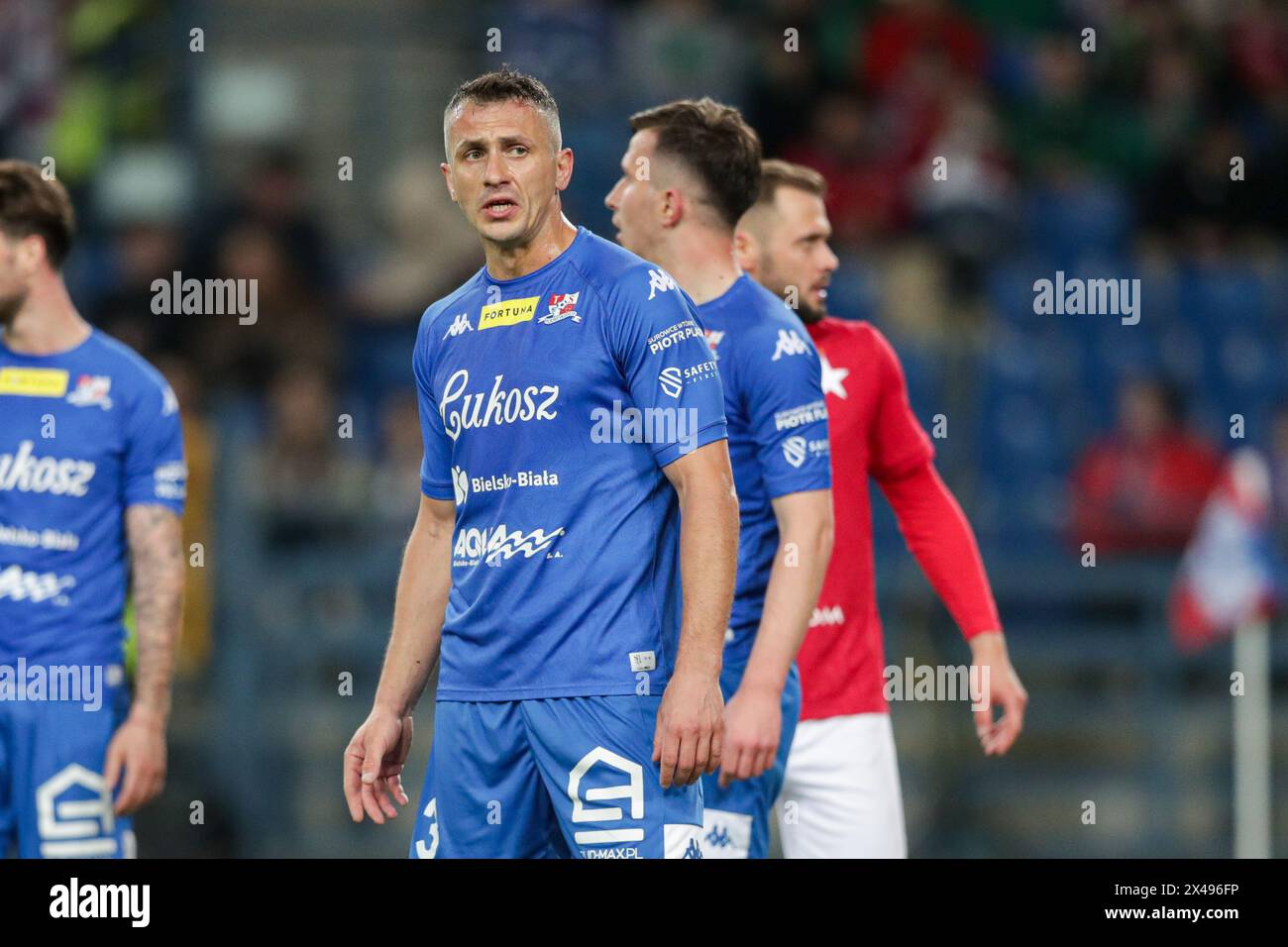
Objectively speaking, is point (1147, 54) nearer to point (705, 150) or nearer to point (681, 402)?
point (705, 150)

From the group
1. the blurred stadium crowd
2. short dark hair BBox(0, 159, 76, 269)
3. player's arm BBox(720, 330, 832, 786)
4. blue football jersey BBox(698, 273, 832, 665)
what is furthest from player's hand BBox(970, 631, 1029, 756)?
the blurred stadium crowd

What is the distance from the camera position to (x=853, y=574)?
6.00 meters

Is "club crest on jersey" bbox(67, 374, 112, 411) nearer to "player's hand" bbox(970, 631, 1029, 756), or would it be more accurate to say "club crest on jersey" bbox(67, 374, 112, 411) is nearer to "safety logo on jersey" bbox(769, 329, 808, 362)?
"safety logo on jersey" bbox(769, 329, 808, 362)

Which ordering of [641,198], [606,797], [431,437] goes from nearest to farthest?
1. [606,797]
2. [431,437]
3. [641,198]

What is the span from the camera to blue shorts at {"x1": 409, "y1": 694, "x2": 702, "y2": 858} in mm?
4434

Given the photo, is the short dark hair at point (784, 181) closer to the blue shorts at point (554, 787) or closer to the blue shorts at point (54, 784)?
the blue shorts at point (554, 787)

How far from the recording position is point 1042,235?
1330 centimetres

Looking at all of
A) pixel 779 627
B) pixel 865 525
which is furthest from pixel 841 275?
pixel 779 627

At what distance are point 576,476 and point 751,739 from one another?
2.65 ft

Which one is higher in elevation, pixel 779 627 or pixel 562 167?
pixel 562 167

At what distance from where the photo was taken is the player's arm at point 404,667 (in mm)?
4816

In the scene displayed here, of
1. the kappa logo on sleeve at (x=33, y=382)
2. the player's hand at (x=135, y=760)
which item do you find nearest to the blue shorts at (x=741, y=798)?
the player's hand at (x=135, y=760)

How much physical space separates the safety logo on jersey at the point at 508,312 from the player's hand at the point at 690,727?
3.17 feet

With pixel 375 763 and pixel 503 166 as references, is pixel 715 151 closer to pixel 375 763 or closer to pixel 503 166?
pixel 503 166
